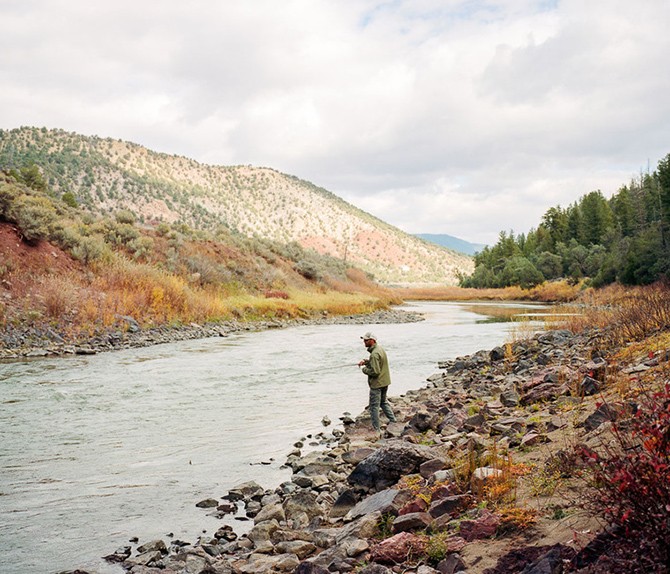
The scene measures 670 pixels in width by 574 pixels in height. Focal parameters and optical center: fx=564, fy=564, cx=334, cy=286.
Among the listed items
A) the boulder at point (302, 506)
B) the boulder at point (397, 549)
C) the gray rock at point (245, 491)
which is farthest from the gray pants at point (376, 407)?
the boulder at point (397, 549)

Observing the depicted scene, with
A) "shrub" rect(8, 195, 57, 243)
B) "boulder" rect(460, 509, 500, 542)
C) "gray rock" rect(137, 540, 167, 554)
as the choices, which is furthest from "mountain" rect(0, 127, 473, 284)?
"boulder" rect(460, 509, 500, 542)

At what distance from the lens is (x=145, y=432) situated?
36.6ft

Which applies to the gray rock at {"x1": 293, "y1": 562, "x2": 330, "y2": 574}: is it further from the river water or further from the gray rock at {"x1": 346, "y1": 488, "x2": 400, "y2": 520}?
the river water

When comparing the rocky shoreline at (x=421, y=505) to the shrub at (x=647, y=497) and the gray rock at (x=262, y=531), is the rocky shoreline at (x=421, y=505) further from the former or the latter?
the shrub at (x=647, y=497)

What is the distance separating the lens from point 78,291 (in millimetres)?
25453

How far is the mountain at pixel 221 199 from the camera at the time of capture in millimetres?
98375

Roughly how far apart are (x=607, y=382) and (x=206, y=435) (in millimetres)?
7299

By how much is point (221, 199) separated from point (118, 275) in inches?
4266

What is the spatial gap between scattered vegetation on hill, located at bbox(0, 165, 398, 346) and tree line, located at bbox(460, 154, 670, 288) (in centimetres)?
2302

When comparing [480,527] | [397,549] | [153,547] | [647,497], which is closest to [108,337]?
[153,547]

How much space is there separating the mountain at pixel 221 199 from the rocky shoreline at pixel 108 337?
46274mm

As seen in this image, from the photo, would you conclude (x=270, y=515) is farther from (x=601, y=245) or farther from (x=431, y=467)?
(x=601, y=245)

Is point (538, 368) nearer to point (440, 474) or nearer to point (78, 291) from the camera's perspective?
point (440, 474)

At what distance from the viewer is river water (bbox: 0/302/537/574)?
6801 mm
